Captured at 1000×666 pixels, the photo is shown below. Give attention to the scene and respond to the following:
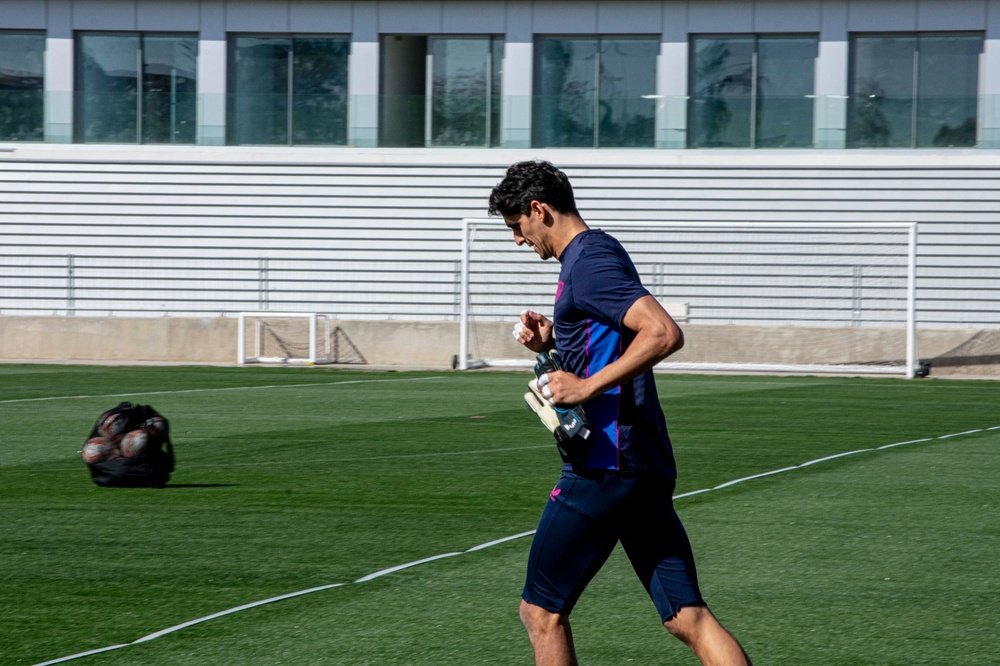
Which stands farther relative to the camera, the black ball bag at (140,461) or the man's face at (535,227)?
the black ball bag at (140,461)

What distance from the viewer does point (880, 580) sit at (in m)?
7.41

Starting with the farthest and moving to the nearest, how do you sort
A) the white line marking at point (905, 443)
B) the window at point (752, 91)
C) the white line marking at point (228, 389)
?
the window at point (752, 91) < the white line marking at point (228, 389) < the white line marking at point (905, 443)

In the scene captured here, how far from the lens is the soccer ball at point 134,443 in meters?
10.5

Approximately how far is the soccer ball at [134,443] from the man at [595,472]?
6514 millimetres

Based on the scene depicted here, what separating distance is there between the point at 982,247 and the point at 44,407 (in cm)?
1998

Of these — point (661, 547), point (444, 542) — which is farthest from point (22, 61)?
point (661, 547)

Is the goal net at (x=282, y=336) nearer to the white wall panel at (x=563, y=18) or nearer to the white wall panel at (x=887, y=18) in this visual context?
the white wall panel at (x=563, y=18)

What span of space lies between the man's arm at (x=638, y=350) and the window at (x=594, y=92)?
28452 millimetres

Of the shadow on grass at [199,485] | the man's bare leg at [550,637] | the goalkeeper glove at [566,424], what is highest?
the goalkeeper glove at [566,424]

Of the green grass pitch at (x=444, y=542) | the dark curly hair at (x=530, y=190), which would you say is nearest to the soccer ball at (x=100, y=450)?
the green grass pitch at (x=444, y=542)

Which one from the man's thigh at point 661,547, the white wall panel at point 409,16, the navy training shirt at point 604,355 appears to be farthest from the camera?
the white wall panel at point 409,16

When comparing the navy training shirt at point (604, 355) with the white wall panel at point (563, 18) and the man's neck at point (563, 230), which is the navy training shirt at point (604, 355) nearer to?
the man's neck at point (563, 230)

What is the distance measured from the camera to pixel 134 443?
10.5 meters

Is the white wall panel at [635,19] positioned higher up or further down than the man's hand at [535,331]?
higher up
